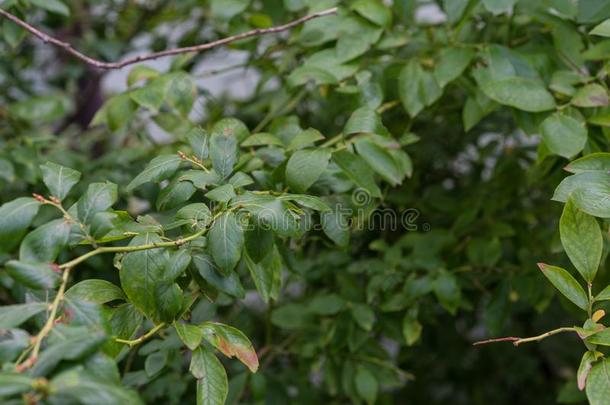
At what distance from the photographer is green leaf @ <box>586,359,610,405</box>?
627 mm

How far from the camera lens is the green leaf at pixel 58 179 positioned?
2.19ft

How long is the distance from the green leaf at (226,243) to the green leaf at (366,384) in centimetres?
50

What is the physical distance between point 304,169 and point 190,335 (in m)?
0.22

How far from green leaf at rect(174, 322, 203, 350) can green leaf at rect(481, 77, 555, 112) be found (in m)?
0.47

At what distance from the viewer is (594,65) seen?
3.45 feet

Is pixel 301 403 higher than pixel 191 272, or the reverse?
pixel 191 272

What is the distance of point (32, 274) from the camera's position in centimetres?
57

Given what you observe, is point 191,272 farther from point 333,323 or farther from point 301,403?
point 301,403

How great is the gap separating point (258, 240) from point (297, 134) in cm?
24

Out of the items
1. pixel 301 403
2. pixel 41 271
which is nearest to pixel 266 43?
pixel 301 403

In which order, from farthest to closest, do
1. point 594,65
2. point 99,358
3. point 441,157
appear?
1. point 441,157
2. point 594,65
3. point 99,358

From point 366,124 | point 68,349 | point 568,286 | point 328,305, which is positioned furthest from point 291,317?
point 68,349

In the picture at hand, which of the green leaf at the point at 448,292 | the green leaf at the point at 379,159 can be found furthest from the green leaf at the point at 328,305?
the green leaf at the point at 379,159

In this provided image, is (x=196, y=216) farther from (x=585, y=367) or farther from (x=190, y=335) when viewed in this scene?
(x=585, y=367)
